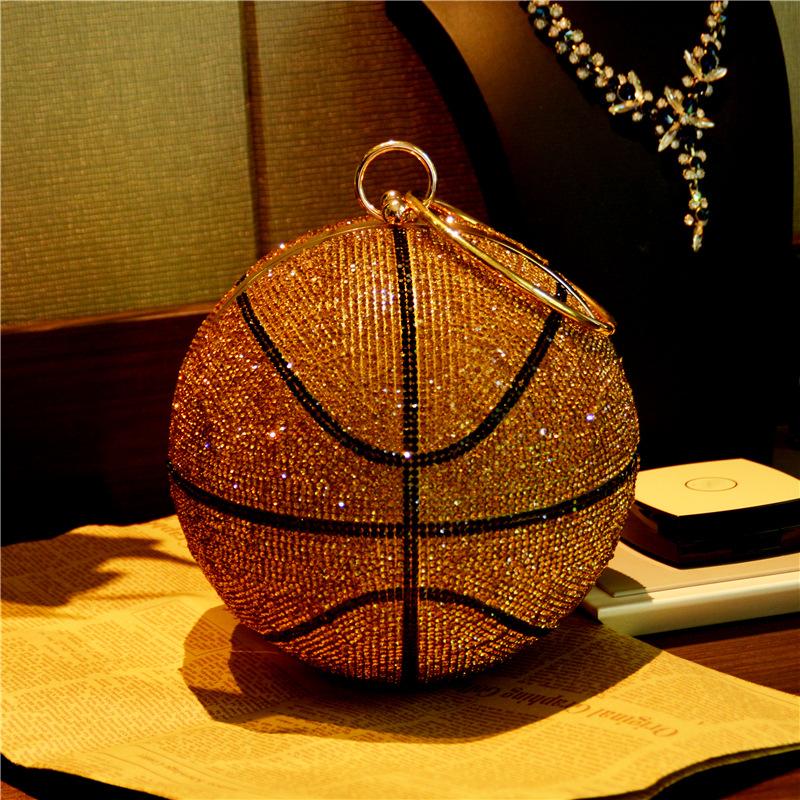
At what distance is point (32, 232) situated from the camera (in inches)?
32.8

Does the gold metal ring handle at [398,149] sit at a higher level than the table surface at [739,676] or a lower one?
higher

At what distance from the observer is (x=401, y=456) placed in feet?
1.49

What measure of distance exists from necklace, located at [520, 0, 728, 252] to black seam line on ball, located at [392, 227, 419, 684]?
315mm

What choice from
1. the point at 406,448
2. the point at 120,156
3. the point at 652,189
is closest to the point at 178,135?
the point at 120,156

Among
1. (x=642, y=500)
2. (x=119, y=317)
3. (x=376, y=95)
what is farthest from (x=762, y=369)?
(x=119, y=317)

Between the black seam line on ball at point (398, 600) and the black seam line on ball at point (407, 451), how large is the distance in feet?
0.19

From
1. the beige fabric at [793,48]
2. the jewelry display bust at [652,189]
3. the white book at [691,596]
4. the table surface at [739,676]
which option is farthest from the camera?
the beige fabric at [793,48]

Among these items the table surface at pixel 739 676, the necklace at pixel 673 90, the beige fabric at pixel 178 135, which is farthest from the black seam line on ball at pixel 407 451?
the beige fabric at pixel 178 135

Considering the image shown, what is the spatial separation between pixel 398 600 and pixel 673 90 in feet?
1.49

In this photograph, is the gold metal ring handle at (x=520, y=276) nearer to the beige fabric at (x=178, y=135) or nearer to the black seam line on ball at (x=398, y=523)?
the black seam line on ball at (x=398, y=523)

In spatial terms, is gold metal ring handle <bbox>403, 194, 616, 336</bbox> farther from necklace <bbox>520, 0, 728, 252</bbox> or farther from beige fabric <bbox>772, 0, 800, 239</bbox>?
beige fabric <bbox>772, 0, 800, 239</bbox>

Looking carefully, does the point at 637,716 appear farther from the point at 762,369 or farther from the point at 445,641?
the point at 762,369

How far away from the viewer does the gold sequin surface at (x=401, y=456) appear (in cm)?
46

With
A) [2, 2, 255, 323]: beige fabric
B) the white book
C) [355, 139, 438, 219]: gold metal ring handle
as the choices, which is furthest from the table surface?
[2, 2, 255, 323]: beige fabric
